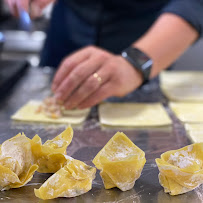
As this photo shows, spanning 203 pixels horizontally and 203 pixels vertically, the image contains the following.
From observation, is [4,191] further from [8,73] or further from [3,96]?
[8,73]

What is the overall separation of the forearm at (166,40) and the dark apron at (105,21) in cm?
31

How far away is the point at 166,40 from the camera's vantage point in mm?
1274

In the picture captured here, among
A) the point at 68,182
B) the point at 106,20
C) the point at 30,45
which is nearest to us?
the point at 68,182

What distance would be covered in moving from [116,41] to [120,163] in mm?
1071

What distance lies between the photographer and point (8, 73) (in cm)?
149

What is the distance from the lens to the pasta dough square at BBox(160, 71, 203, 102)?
1.35m

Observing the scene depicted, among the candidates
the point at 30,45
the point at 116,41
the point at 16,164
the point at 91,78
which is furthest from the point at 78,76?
the point at 30,45

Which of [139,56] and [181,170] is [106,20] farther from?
[181,170]

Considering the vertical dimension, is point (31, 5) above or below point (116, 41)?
above

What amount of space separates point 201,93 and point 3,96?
0.79 m

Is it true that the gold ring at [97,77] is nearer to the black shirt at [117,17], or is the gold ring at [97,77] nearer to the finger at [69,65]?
the finger at [69,65]

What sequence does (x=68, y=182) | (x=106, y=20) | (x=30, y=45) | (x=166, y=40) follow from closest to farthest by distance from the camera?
(x=68, y=182)
(x=166, y=40)
(x=106, y=20)
(x=30, y=45)

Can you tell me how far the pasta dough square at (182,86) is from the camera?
1350mm

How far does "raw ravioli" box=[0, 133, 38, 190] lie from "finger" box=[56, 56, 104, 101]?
44 cm
